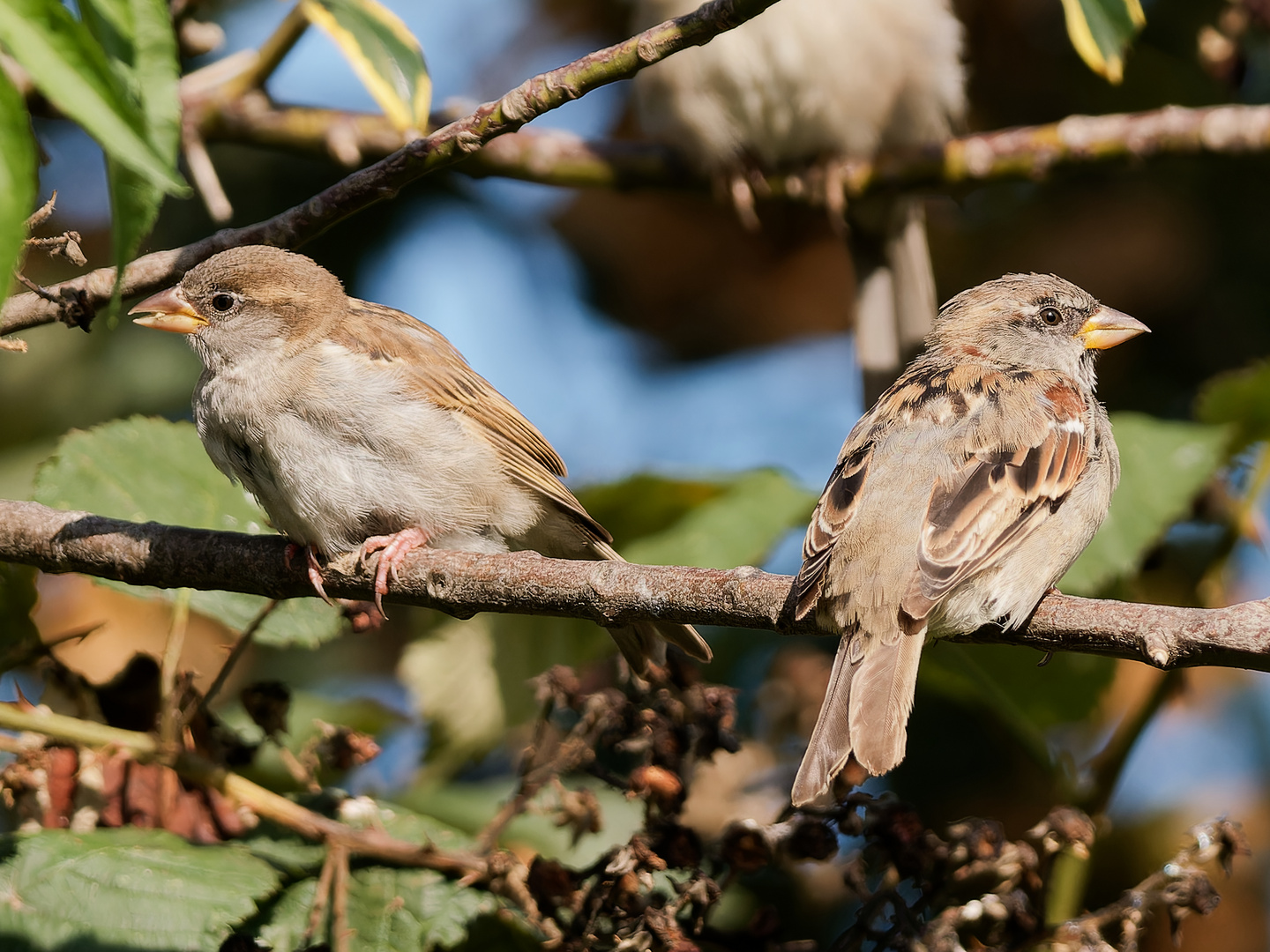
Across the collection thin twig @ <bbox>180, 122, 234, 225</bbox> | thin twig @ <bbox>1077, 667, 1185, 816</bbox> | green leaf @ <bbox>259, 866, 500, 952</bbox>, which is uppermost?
thin twig @ <bbox>180, 122, 234, 225</bbox>

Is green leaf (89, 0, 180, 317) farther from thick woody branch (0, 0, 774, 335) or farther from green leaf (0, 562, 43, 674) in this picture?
green leaf (0, 562, 43, 674)

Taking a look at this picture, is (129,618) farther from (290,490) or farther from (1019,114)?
(1019,114)

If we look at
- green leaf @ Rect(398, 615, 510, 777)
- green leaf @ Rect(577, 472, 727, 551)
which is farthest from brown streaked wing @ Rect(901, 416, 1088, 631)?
green leaf @ Rect(398, 615, 510, 777)

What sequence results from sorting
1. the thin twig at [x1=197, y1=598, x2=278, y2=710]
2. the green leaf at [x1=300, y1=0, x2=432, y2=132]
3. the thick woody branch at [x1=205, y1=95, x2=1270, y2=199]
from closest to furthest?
the thin twig at [x1=197, y1=598, x2=278, y2=710] → the green leaf at [x1=300, y1=0, x2=432, y2=132] → the thick woody branch at [x1=205, y1=95, x2=1270, y2=199]

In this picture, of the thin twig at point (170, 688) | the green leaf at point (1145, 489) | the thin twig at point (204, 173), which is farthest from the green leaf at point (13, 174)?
the green leaf at point (1145, 489)

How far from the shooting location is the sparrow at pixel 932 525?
107 inches

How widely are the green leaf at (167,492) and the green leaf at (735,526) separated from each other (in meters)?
0.90

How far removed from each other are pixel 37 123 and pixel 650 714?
3432mm

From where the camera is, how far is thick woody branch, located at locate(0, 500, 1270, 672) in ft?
7.12

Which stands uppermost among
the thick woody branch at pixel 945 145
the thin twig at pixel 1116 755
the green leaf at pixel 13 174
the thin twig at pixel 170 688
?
the green leaf at pixel 13 174

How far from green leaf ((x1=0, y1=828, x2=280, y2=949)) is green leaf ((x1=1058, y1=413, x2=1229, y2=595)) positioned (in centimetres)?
214

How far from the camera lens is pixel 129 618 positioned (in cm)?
503

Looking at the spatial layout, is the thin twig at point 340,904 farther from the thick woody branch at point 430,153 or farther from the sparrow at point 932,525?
the thick woody branch at point 430,153

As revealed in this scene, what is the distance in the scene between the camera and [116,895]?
2688 millimetres
